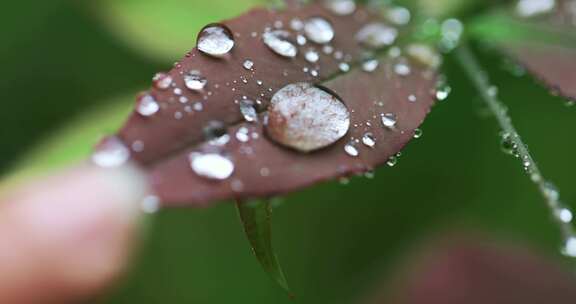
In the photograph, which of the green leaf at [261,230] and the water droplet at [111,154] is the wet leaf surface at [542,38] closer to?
the green leaf at [261,230]

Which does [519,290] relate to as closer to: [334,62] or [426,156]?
[426,156]

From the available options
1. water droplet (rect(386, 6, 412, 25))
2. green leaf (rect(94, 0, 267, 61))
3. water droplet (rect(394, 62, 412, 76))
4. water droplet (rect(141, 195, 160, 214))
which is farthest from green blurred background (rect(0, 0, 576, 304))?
water droplet (rect(141, 195, 160, 214))

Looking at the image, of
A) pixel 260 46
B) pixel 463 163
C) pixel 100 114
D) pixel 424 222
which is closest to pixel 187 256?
pixel 100 114

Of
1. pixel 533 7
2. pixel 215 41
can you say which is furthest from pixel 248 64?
pixel 533 7

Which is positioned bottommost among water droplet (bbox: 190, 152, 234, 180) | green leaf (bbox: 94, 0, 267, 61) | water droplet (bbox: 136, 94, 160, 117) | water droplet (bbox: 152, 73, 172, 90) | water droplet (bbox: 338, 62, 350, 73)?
water droplet (bbox: 190, 152, 234, 180)

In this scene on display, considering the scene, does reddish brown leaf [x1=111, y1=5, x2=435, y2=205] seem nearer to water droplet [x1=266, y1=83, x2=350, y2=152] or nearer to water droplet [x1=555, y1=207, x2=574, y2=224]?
water droplet [x1=266, y1=83, x2=350, y2=152]
